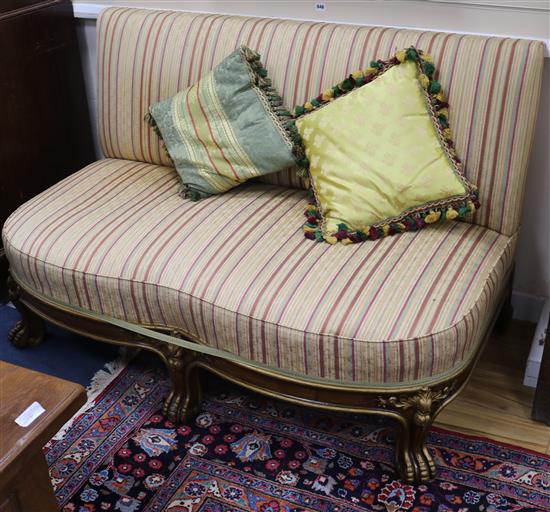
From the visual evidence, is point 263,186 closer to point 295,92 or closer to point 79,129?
point 295,92

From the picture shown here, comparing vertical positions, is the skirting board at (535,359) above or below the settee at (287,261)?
below

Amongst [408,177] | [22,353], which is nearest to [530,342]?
[408,177]

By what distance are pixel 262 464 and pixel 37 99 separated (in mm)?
1239

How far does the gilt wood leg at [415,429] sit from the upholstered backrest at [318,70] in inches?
18.5

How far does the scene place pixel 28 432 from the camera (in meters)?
Result: 1.15

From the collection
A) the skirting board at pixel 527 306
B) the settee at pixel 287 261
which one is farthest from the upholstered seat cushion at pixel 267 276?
the skirting board at pixel 527 306

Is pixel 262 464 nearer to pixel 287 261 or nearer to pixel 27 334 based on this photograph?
pixel 287 261

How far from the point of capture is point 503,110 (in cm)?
166

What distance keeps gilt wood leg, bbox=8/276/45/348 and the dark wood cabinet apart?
24 cm

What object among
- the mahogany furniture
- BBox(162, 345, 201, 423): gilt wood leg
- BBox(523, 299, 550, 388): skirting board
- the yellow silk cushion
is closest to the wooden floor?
BBox(523, 299, 550, 388): skirting board

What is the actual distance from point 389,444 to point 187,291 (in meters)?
0.58

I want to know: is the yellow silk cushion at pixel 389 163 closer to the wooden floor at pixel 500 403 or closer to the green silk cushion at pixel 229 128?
the green silk cushion at pixel 229 128

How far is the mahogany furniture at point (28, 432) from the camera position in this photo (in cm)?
113

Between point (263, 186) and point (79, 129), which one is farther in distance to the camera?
point (79, 129)
